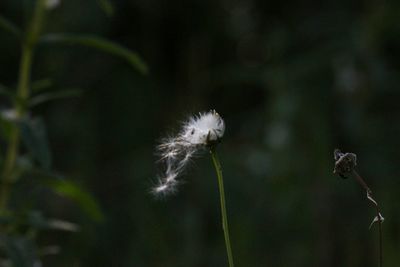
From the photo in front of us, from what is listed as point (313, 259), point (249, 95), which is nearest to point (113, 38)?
point (249, 95)

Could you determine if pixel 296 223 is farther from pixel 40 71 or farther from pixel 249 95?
pixel 40 71

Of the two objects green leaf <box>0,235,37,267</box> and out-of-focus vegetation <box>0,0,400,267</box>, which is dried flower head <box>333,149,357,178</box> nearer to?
green leaf <box>0,235,37,267</box>

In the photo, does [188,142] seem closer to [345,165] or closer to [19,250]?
[345,165]

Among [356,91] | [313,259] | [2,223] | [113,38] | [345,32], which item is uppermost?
[113,38]

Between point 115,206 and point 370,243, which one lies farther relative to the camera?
point 115,206

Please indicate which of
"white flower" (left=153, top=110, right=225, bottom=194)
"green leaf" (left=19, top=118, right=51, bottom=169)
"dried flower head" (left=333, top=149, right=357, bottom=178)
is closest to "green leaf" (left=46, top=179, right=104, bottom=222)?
"green leaf" (left=19, top=118, right=51, bottom=169)

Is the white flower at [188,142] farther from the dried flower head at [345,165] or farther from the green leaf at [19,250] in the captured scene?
the green leaf at [19,250]

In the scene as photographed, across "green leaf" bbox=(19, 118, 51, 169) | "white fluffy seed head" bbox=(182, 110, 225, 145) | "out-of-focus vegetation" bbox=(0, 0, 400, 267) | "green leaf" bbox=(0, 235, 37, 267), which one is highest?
"out-of-focus vegetation" bbox=(0, 0, 400, 267)
